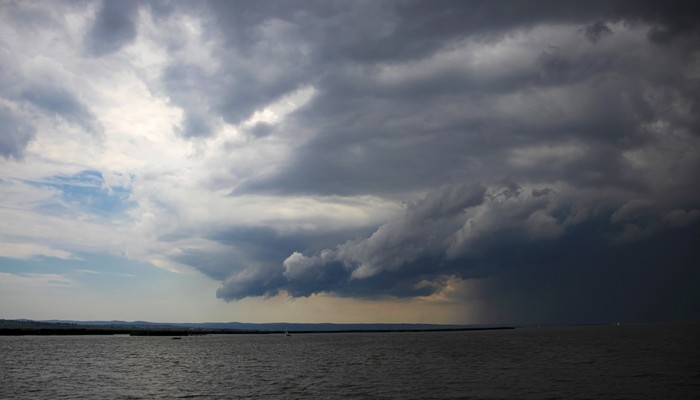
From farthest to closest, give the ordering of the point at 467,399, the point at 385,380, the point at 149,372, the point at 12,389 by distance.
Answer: the point at 149,372 < the point at 385,380 < the point at 12,389 < the point at 467,399

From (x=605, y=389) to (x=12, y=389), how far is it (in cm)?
7337

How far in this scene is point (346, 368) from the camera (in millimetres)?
96875

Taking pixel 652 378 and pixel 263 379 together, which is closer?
pixel 652 378

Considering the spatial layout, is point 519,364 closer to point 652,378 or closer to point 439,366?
point 439,366

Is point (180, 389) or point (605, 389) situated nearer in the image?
point (605, 389)

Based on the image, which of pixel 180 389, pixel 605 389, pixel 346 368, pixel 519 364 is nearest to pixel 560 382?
pixel 605 389

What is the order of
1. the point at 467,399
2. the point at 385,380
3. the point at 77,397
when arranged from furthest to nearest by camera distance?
the point at 385,380 < the point at 77,397 < the point at 467,399

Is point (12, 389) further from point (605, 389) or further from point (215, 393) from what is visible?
point (605, 389)

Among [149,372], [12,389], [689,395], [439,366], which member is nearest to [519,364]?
[439,366]

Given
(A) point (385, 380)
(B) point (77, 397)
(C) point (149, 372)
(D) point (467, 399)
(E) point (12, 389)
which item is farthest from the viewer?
(C) point (149, 372)

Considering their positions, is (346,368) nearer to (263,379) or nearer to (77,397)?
(263,379)

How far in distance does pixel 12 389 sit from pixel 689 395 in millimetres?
80186

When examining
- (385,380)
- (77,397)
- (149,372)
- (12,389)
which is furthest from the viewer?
(149,372)

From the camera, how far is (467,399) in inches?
2169
